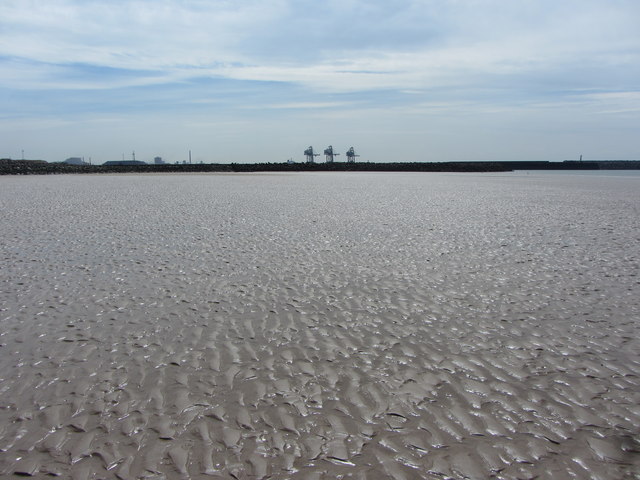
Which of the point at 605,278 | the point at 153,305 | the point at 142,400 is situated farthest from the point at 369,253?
the point at 142,400

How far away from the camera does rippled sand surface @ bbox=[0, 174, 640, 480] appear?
358cm

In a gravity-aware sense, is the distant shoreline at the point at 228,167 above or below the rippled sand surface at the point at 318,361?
above

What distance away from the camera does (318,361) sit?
521 centimetres

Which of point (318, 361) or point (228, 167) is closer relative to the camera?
point (318, 361)

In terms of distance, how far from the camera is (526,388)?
4621 millimetres

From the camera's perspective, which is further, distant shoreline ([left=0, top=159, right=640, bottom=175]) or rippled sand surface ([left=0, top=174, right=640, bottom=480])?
distant shoreline ([left=0, top=159, right=640, bottom=175])

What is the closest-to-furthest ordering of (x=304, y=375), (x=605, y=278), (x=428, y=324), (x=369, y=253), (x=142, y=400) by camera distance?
1. (x=142, y=400)
2. (x=304, y=375)
3. (x=428, y=324)
4. (x=605, y=278)
5. (x=369, y=253)

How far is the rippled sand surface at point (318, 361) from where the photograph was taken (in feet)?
11.8

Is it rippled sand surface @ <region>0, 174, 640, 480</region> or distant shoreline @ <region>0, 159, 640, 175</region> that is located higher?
distant shoreline @ <region>0, 159, 640, 175</region>

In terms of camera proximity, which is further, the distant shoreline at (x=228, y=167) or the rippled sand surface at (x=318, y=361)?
the distant shoreline at (x=228, y=167)

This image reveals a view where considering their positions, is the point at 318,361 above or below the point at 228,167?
below

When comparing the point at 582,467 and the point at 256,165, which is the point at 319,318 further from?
the point at 256,165

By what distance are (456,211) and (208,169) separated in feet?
222

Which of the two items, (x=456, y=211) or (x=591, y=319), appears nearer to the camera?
(x=591, y=319)
